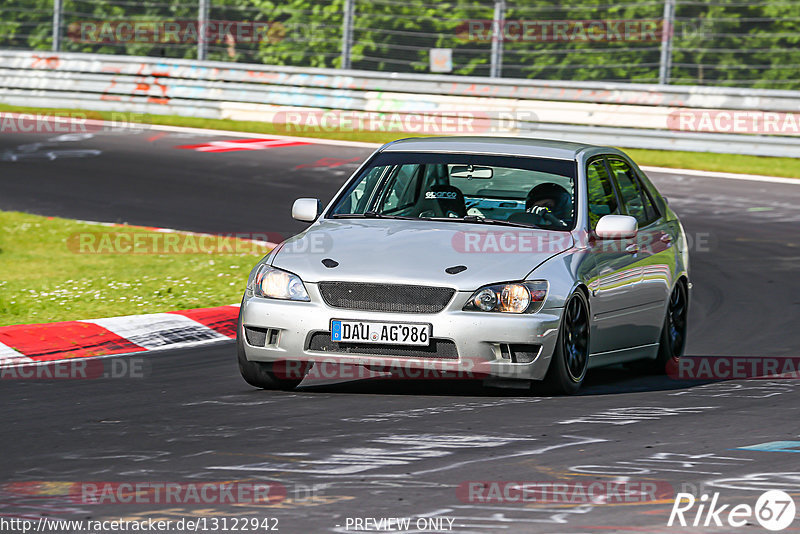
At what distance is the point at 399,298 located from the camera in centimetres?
801

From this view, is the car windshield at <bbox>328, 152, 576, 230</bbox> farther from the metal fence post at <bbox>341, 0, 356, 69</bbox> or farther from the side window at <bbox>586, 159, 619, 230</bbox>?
the metal fence post at <bbox>341, 0, 356, 69</bbox>

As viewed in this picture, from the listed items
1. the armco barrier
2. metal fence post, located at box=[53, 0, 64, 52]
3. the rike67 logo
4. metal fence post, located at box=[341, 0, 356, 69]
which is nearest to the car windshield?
the rike67 logo

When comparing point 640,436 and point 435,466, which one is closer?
point 435,466

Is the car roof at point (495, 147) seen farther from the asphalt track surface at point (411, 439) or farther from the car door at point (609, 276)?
the asphalt track surface at point (411, 439)

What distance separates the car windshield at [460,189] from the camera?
9188mm

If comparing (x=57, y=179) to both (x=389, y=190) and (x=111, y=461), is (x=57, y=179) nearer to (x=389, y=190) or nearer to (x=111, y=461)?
(x=389, y=190)

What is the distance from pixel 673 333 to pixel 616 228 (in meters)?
1.56

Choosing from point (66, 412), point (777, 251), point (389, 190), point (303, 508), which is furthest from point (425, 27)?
point (303, 508)

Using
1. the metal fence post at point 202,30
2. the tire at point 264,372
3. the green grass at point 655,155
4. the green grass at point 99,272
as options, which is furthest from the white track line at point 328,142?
the tire at point 264,372

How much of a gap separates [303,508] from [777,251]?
10.8 metres

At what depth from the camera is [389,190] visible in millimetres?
9547

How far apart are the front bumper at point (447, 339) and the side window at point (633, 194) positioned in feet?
6.40

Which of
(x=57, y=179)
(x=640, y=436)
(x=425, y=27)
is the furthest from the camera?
(x=425, y=27)

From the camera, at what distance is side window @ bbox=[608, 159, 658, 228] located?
32.3ft
